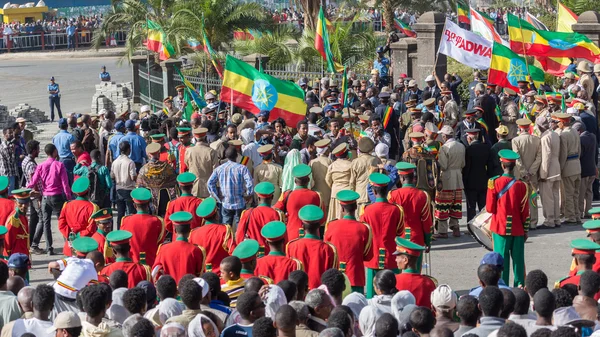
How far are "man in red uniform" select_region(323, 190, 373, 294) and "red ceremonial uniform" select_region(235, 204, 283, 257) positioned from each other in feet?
2.67

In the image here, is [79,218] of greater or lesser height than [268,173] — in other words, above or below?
below

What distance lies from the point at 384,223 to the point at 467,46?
709 cm

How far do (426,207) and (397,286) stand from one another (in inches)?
115

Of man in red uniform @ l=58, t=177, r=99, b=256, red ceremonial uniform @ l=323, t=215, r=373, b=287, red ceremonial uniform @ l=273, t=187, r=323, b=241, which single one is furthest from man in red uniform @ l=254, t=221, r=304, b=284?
man in red uniform @ l=58, t=177, r=99, b=256

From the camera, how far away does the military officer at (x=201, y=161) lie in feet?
46.0

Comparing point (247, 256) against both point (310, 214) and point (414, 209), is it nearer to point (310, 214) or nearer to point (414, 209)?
point (310, 214)

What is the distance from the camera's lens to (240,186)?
1302 cm

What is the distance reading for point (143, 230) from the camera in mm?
10797

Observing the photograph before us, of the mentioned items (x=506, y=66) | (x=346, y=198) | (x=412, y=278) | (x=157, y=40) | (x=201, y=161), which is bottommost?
(x=412, y=278)

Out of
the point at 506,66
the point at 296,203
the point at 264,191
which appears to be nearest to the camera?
the point at 264,191

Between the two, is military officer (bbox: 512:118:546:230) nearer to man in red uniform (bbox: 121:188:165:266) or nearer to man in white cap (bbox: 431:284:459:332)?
man in red uniform (bbox: 121:188:165:266)

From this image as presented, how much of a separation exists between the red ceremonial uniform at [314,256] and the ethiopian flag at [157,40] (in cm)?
1652

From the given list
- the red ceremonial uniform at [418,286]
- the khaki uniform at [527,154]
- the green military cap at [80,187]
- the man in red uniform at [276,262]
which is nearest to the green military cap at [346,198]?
the man in red uniform at [276,262]


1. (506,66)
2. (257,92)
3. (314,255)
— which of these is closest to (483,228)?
(314,255)
